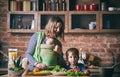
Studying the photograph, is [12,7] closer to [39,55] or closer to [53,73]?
[39,55]

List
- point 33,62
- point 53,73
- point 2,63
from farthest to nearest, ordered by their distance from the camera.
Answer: point 2,63
point 33,62
point 53,73

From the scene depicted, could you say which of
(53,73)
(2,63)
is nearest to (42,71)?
(53,73)

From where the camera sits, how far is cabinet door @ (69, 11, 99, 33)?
5031 mm

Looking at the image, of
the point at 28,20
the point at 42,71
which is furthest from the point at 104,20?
the point at 42,71

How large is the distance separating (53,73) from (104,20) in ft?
8.47

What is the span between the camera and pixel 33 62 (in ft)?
9.98

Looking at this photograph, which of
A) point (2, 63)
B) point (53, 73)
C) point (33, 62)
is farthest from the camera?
point (2, 63)

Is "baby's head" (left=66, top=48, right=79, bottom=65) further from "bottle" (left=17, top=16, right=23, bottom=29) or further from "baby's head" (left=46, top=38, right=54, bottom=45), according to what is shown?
"bottle" (left=17, top=16, right=23, bottom=29)

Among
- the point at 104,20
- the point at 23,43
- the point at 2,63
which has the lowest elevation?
the point at 2,63

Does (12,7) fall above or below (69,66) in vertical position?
above

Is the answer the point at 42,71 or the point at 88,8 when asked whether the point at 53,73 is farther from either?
the point at 88,8

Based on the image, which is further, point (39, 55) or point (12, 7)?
point (12, 7)

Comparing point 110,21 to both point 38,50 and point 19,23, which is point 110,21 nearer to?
point 19,23

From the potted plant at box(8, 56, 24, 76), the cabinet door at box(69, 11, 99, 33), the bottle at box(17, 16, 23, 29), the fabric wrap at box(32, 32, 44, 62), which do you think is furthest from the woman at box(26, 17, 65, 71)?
the bottle at box(17, 16, 23, 29)
